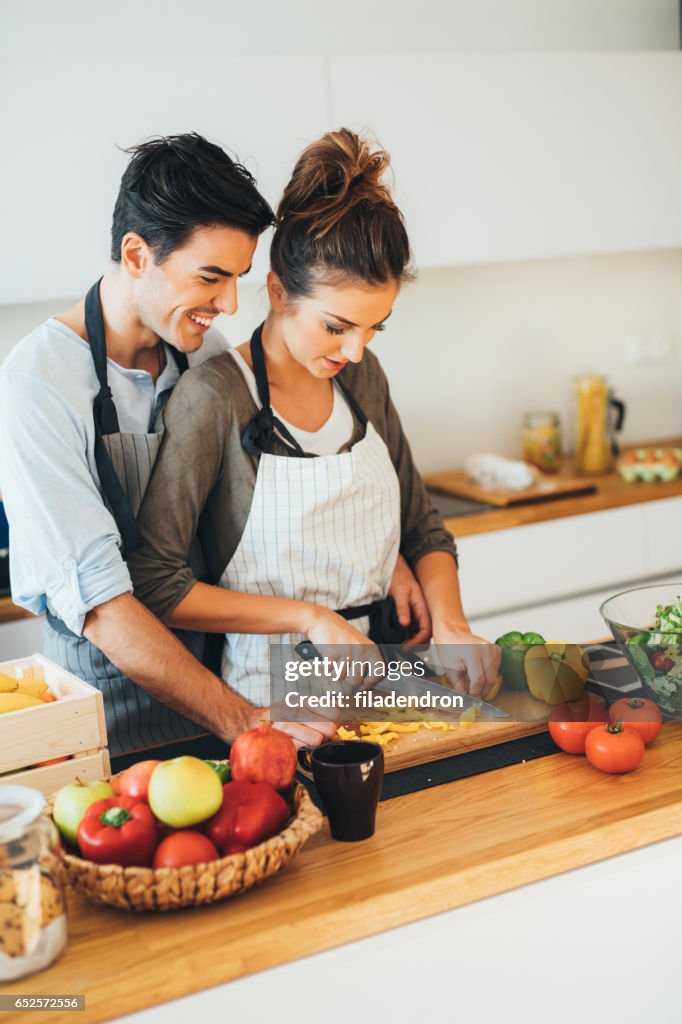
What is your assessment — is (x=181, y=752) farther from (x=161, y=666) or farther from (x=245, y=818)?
(x=245, y=818)

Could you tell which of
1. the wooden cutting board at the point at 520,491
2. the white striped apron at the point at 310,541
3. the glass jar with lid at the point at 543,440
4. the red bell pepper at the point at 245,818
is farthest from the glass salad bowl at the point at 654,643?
the glass jar with lid at the point at 543,440

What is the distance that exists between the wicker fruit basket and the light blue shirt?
43 centimetres

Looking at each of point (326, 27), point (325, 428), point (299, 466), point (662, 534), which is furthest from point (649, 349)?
point (299, 466)

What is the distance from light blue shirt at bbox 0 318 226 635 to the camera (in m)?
1.41

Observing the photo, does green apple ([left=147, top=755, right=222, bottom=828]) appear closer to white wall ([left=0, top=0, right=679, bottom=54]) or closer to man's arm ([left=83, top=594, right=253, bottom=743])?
man's arm ([left=83, top=594, right=253, bottom=743])

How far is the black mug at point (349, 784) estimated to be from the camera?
1153mm

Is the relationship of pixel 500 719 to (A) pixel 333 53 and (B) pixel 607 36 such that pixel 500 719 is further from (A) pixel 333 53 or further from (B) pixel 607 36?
(B) pixel 607 36

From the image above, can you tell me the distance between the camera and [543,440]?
3344 millimetres

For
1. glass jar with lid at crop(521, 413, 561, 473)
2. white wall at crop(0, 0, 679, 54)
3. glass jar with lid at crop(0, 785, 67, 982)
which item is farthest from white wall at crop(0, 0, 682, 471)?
glass jar with lid at crop(0, 785, 67, 982)

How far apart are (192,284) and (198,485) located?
0.30 metres

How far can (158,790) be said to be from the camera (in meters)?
1.07

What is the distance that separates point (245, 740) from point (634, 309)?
2941 mm

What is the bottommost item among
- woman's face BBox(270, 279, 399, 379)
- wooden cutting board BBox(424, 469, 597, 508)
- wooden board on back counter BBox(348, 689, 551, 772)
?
wooden board on back counter BBox(348, 689, 551, 772)

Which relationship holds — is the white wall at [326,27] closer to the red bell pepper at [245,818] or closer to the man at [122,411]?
the man at [122,411]
